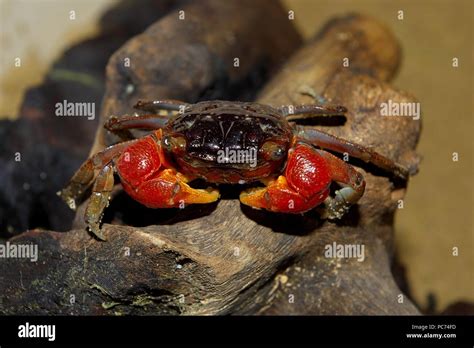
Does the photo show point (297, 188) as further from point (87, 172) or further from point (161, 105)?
point (87, 172)

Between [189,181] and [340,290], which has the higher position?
[189,181]

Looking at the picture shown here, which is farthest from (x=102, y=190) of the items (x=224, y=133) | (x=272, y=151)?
(x=272, y=151)

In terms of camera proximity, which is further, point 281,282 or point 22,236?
point 281,282

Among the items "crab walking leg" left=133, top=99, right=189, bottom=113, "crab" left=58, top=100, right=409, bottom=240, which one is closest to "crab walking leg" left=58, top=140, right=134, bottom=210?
"crab" left=58, top=100, right=409, bottom=240

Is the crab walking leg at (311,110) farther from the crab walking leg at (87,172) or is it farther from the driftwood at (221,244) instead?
the crab walking leg at (87,172)
